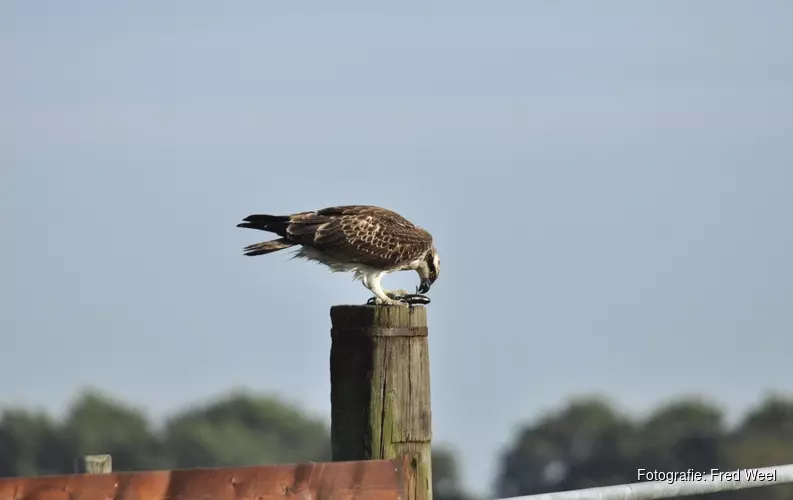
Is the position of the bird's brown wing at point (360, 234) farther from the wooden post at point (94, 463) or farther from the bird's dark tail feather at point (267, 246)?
the wooden post at point (94, 463)

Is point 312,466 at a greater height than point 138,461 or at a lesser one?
greater

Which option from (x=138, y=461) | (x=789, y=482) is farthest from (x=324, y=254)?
(x=138, y=461)

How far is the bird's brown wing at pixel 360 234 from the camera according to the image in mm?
13008

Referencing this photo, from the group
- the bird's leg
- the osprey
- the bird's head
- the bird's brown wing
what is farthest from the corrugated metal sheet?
the bird's head

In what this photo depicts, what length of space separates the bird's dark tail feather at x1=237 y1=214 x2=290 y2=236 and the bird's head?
1.66 m

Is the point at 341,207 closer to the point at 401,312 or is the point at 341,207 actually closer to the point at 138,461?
the point at 401,312

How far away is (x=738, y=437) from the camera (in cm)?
5306

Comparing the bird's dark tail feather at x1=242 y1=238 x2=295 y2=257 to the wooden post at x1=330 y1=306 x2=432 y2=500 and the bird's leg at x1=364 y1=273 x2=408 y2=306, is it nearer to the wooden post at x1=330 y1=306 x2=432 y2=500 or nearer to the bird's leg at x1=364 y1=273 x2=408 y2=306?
the bird's leg at x1=364 y1=273 x2=408 y2=306

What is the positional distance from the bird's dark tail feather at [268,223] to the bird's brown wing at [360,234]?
48mm

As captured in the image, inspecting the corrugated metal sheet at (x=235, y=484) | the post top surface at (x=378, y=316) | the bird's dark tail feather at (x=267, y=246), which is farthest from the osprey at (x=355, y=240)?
the corrugated metal sheet at (x=235, y=484)

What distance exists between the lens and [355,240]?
13.2m

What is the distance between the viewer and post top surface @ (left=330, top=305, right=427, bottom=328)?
6.73m

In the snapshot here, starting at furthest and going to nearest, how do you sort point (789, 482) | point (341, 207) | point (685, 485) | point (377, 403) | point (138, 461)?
point (138, 461) → point (341, 207) → point (789, 482) → point (685, 485) → point (377, 403)

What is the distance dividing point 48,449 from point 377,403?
2346 inches
